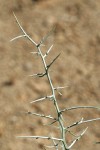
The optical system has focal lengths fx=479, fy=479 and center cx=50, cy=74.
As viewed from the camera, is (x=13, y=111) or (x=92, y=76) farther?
(x=92, y=76)

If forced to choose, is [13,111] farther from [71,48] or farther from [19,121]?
[71,48]

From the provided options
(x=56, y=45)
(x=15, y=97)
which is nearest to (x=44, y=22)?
(x=56, y=45)

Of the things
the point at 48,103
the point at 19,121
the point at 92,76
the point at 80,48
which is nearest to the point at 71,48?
the point at 80,48

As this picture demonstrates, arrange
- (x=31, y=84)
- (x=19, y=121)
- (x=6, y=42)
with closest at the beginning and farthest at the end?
(x=19, y=121), (x=31, y=84), (x=6, y=42)

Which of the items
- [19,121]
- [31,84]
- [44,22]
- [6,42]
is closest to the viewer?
[19,121]

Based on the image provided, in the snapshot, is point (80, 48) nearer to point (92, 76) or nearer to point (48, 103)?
point (92, 76)

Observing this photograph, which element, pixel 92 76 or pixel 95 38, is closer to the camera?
pixel 92 76
